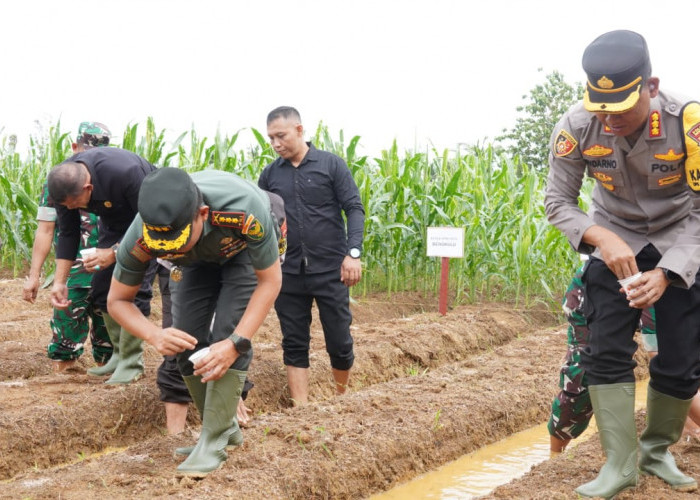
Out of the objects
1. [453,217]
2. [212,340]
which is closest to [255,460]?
[212,340]

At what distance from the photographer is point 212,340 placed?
3.50m

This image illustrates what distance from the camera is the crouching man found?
3.00 m

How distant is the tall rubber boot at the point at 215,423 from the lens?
345 centimetres

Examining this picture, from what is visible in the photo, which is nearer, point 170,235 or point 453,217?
point 170,235

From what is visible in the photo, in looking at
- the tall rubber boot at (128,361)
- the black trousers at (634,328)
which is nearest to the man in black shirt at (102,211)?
the tall rubber boot at (128,361)

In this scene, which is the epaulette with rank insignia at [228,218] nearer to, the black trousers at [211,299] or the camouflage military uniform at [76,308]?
the black trousers at [211,299]

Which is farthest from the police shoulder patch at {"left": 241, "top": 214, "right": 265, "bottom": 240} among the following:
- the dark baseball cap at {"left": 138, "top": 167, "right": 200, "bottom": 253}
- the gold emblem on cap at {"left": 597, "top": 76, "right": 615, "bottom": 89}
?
the gold emblem on cap at {"left": 597, "top": 76, "right": 615, "bottom": 89}

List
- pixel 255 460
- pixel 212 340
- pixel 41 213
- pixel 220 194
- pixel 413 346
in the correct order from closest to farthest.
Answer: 1. pixel 220 194
2. pixel 212 340
3. pixel 255 460
4. pixel 41 213
5. pixel 413 346

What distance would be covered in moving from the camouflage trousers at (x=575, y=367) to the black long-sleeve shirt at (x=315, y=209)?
179 cm

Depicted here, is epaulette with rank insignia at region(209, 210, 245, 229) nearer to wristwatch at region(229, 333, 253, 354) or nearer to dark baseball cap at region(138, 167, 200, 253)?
dark baseball cap at region(138, 167, 200, 253)

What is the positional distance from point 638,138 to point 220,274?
1793 millimetres

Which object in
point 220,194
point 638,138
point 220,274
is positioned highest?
point 638,138

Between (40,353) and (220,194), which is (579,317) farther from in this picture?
(40,353)

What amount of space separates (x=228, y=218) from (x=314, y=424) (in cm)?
150
